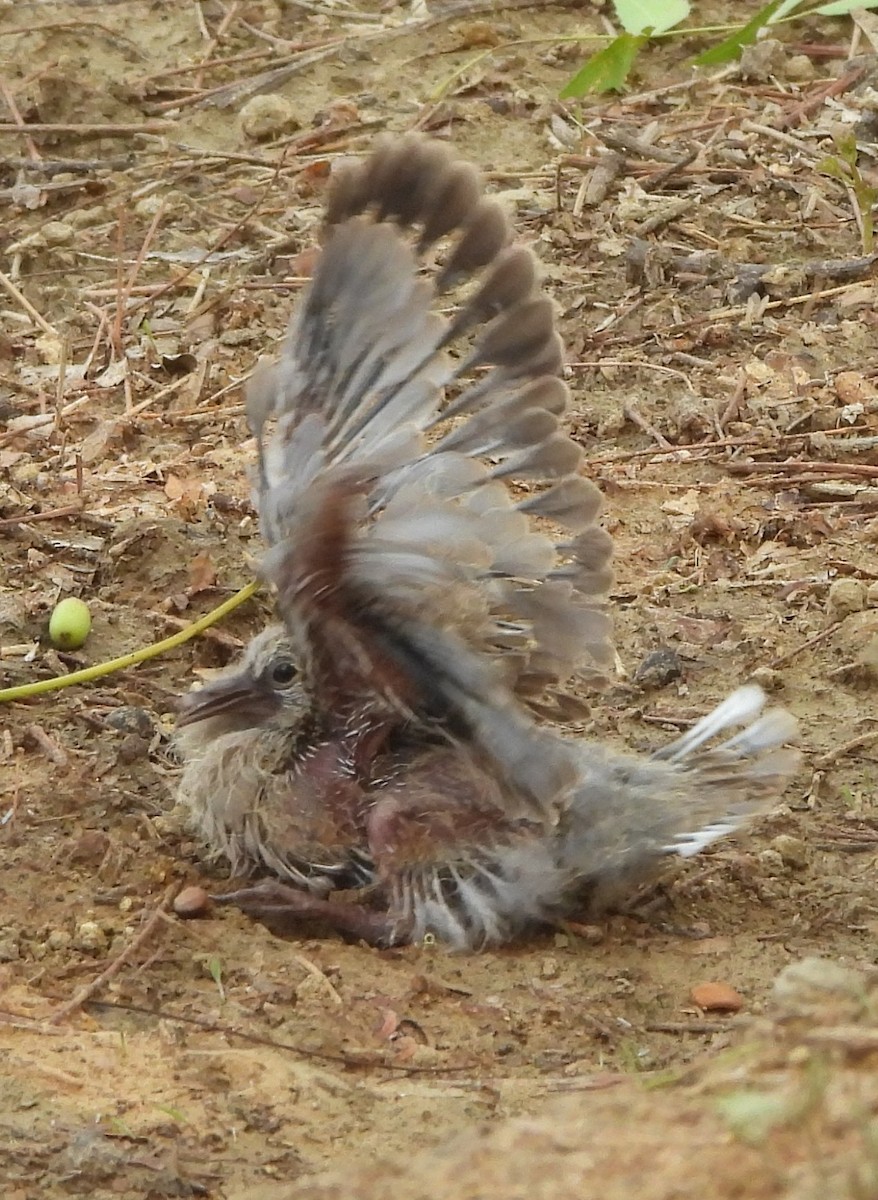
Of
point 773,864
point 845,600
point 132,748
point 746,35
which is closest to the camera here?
point 746,35

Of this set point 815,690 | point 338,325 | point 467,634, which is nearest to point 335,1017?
point 467,634

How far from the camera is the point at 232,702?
3.57 metres

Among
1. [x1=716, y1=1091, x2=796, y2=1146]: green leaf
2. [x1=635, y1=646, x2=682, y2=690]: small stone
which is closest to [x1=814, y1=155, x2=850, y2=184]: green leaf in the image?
[x1=635, y1=646, x2=682, y2=690]: small stone

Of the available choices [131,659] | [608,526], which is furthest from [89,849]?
[608,526]

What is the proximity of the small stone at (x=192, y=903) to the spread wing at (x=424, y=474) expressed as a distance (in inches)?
18.2

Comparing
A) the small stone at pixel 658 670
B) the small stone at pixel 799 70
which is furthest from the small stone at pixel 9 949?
the small stone at pixel 799 70

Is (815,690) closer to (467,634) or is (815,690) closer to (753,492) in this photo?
(753,492)

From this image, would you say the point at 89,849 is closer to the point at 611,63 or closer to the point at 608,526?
the point at 608,526

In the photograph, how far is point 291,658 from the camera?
3.52 meters

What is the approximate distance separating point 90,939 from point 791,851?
4.69 feet

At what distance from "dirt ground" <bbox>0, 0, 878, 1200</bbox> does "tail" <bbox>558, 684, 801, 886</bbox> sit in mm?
149

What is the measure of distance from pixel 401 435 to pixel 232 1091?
1279mm

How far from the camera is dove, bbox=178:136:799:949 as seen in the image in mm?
3162

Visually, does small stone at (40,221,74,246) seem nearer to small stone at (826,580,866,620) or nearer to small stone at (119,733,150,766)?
small stone at (119,733,150,766)
